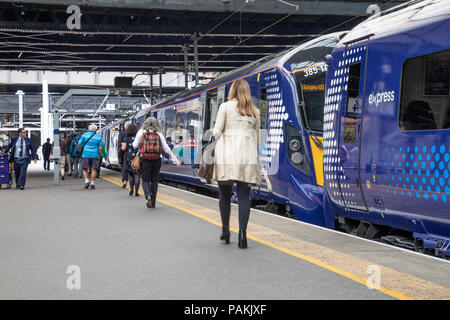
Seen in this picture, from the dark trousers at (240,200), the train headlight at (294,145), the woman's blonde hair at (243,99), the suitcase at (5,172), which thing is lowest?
the suitcase at (5,172)

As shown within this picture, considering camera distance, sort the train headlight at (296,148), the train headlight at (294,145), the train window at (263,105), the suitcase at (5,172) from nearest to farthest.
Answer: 1. the train headlight at (296,148)
2. the train headlight at (294,145)
3. the train window at (263,105)
4. the suitcase at (5,172)

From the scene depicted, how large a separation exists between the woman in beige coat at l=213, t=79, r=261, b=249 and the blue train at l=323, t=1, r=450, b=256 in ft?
4.86

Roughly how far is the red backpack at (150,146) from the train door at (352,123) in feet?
13.4

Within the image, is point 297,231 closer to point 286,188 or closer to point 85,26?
point 286,188

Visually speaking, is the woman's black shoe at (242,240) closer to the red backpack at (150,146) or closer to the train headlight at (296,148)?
the train headlight at (296,148)

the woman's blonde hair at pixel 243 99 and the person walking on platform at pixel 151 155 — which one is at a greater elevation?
the woman's blonde hair at pixel 243 99

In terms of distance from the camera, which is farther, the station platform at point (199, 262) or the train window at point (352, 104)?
the train window at point (352, 104)

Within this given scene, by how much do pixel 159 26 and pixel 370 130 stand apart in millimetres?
14591

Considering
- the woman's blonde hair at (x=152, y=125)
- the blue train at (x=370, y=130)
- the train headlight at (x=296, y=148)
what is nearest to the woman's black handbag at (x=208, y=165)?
the blue train at (x=370, y=130)

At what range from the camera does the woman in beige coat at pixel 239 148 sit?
6113 mm

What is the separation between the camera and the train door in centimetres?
704

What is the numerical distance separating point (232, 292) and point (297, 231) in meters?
3.03

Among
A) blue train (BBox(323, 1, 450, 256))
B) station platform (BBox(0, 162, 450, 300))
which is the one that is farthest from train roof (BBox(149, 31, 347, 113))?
station platform (BBox(0, 162, 450, 300))

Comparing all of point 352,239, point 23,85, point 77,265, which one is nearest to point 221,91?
→ point 352,239
